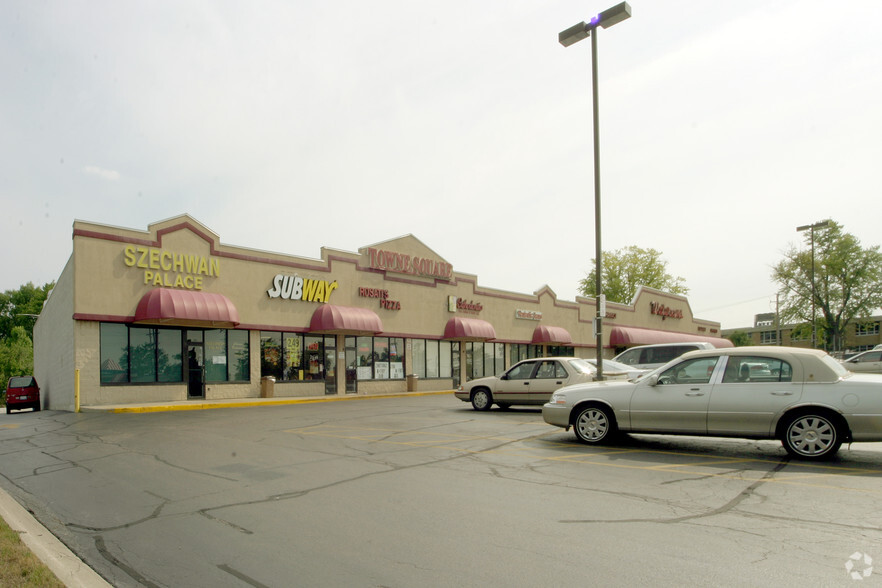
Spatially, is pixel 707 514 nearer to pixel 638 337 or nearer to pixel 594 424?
pixel 594 424

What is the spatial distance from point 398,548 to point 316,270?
23.1m

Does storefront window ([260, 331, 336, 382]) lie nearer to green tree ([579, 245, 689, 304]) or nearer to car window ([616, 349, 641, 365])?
car window ([616, 349, 641, 365])

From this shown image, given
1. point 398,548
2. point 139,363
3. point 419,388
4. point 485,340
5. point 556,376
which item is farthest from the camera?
point 485,340

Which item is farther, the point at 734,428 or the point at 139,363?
the point at 139,363

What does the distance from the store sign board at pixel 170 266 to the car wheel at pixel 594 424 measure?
17.4m

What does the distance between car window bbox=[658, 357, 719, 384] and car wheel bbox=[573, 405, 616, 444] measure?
1.08 meters

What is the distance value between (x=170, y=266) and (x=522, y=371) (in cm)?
1398

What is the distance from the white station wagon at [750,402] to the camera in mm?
8398

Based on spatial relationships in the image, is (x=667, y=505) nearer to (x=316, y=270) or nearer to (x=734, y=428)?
(x=734, y=428)

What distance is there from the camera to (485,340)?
35.4 m

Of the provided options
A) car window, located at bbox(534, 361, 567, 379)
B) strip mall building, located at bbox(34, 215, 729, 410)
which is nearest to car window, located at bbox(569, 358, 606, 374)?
car window, located at bbox(534, 361, 567, 379)

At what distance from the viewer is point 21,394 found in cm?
2777

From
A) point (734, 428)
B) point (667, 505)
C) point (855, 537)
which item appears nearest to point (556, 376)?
point (734, 428)

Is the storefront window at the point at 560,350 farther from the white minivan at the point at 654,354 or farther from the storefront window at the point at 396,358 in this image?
the white minivan at the point at 654,354
